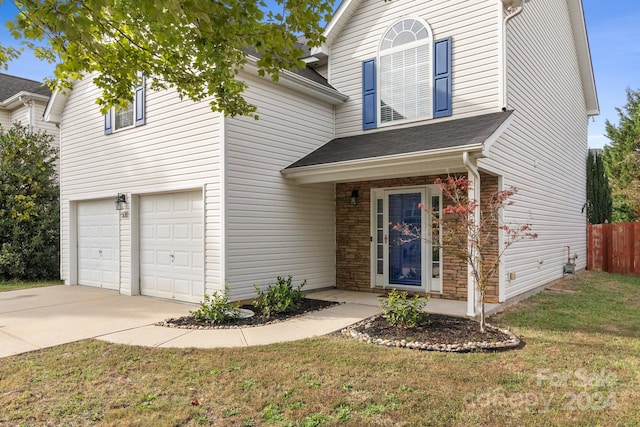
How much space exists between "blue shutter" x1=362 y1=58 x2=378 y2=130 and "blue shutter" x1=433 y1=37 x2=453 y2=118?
4.58 feet

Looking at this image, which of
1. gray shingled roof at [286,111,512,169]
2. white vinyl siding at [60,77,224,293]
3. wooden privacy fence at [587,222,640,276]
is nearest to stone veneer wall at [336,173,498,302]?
gray shingled roof at [286,111,512,169]

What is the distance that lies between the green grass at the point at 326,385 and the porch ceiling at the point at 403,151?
2.92 meters

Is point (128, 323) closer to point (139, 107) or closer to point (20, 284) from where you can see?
point (139, 107)

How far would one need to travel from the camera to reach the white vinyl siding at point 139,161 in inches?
298

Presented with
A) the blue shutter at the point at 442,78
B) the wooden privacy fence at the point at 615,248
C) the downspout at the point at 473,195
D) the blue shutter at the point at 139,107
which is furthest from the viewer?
the wooden privacy fence at the point at 615,248

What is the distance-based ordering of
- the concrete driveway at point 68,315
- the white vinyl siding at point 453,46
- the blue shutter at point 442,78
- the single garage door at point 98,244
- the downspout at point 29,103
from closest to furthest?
1. the concrete driveway at point 68,315
2. the white vinyl siding at point 453,46
3. the blue shutter at point 442,78
4. the single garage door at point 98,244
5. the downspout at point 29,103

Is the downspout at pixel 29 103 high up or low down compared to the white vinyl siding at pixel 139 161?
up

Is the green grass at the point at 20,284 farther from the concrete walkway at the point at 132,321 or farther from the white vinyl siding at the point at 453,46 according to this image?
the white vinyl siding at the point at 453,46

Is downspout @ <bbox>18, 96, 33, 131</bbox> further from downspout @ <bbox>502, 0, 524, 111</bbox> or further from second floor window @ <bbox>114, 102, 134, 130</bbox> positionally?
downspout @ <bbox>502, 0, 524, 111</bbox>

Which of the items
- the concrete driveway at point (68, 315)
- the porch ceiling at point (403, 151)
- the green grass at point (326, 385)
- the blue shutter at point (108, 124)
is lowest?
the concrete driveway at point (68, 315)

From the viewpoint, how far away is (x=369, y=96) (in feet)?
31.1

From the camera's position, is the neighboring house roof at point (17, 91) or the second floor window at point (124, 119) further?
the neighboring house roof at point (17, 91)

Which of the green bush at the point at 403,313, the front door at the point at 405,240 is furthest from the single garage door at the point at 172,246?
the front door at the point at 405,240

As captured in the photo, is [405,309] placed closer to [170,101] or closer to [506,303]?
[506,303]
